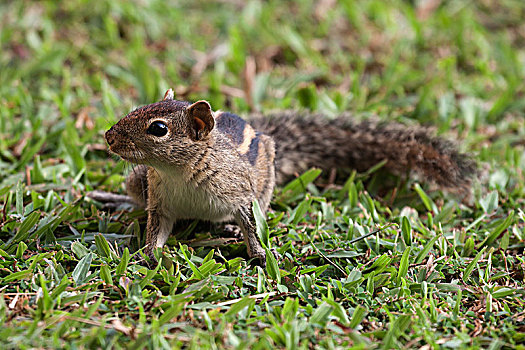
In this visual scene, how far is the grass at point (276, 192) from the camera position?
291cm

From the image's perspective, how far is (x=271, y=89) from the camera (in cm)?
594

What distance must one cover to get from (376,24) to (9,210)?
509 centimetres

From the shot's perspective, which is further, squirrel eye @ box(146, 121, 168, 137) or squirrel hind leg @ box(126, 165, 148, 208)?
squirrel hind leg @ box(126, 165, 148, 208)

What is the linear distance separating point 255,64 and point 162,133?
3250 mm

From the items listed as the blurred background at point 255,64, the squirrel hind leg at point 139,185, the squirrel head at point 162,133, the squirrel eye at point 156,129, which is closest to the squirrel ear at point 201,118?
the squirrel head at point 162,133

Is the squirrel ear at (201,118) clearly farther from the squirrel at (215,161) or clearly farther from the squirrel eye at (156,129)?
the squirrel eye at (156,129)

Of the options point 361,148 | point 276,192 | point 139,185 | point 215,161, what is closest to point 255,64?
point 361,148

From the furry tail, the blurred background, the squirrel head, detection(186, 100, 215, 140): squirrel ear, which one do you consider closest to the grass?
the blurred background

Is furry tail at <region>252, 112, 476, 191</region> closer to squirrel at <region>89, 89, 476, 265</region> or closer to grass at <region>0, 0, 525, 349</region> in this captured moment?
squirrel at <region>89, 89, 476, 265</region>

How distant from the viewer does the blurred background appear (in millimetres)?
5277

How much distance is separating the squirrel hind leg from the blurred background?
0.72 metres

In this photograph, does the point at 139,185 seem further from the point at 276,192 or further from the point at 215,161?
the point at 276,192

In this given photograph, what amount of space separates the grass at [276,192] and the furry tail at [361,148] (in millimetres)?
166

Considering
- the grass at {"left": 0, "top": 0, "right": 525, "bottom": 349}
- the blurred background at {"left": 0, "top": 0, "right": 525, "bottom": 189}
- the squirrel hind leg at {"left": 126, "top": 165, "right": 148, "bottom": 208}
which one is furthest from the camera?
the blurred background at {"left": 0, "top": 0, "right": 525, "bottom": 189}
